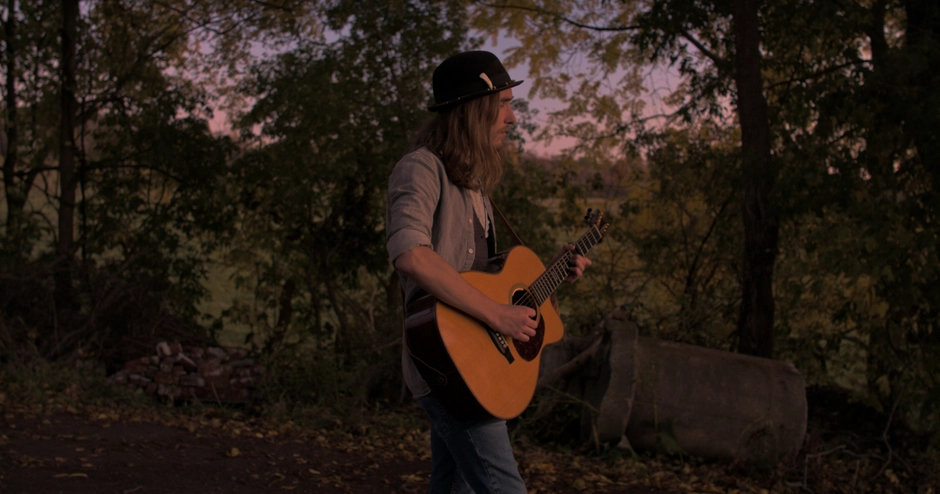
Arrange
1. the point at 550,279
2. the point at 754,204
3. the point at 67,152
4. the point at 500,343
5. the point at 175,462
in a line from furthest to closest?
the point at 67,152, the point at 754,204, the point at 175,462, the point at 550,279, the point at 500,343

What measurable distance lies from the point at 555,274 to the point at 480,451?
84cm

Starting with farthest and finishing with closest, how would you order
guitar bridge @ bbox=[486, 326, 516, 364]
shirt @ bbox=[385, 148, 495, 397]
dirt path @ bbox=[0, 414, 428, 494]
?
dirt path @ bbox=[0, 414, 428, 494], guitar bridge @ bbox=[486, 326, 516, 364], shirt @ bbox=[385, 148, 495, 397]

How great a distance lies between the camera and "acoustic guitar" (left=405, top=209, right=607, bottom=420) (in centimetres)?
242

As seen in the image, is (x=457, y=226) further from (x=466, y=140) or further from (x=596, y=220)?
(x=596, y=220)

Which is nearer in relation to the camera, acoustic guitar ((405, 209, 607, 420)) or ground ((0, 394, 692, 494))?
acoustic guitar ((405, 209, 607, 420))

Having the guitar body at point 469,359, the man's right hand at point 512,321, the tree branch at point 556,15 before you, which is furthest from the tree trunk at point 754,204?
the man's right hand at point 512,321

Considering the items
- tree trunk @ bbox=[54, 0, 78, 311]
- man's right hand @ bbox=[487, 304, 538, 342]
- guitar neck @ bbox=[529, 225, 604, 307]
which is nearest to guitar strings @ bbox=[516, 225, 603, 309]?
guitar neck @ bbox=[529, 225, 604, 307]

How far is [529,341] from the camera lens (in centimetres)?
278

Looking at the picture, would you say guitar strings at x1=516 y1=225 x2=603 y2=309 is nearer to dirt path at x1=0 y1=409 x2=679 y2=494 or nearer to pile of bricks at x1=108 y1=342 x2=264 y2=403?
dirt path at x1=0 y1=409 x2=679 y2=494

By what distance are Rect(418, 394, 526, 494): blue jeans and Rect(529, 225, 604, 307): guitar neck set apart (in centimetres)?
54

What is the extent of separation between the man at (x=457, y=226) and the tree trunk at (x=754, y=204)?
4904mm

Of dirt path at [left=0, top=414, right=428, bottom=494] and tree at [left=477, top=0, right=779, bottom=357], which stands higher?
tree at [left=477, top=0, right=779, bottom=357]

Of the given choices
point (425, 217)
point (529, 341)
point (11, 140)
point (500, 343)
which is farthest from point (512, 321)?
point (11, 140)

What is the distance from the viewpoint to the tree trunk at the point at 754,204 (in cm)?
712
